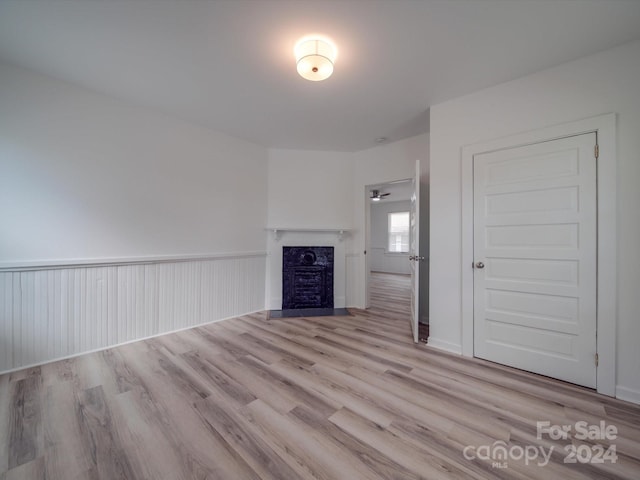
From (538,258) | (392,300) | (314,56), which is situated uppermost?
(314,56)

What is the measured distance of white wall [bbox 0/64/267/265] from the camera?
219cm

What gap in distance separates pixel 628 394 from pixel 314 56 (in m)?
3.46

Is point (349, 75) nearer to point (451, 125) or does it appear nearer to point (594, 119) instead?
point (451, 125)

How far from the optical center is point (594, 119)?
76.4 inches

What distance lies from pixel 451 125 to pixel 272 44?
196 cm

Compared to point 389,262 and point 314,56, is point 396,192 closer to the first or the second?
point 389,262

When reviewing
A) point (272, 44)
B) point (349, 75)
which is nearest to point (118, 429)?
point (272, 44)

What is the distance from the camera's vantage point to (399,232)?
8750 millimetres

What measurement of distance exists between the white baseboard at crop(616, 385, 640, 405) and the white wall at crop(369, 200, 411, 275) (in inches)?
261

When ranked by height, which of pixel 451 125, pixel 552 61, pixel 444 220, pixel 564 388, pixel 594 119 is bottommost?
pixel 564 388

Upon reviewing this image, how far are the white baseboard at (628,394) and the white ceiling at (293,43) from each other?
2.60 meters

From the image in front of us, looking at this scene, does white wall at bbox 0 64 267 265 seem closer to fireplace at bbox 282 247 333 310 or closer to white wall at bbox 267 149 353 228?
white wall at bbox 267 149 353 228

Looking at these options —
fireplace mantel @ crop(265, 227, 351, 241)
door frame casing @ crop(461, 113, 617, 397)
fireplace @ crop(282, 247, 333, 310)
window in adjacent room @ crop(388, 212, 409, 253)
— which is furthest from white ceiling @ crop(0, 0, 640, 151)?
window in adjacent room @ crop(388, 212, 409, 253)

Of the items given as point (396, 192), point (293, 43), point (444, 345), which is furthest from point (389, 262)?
point (293, 43)
